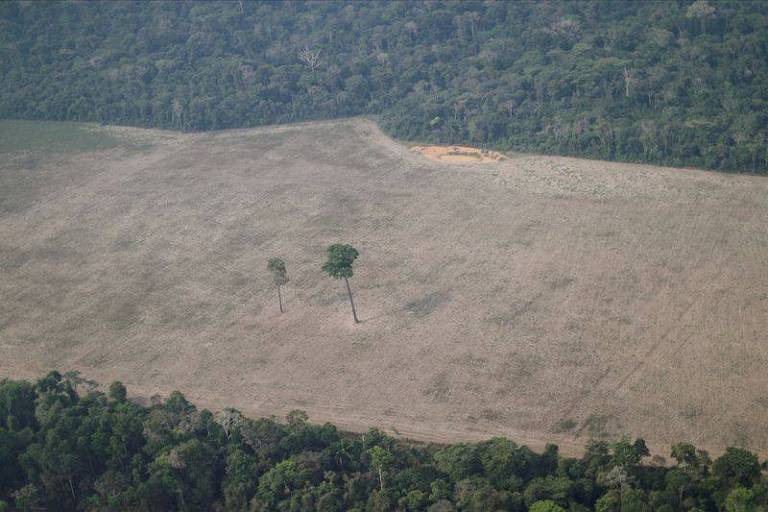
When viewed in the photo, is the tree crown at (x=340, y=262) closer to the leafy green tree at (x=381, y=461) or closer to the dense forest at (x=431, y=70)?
the leafy green tree at (x=381, y=461)

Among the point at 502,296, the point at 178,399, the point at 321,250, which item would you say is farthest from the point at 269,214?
the point at 178,399

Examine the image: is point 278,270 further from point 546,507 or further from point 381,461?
point 546,507

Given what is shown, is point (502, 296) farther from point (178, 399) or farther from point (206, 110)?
point (206, 110)

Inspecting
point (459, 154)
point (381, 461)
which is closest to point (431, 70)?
point (459, 154)

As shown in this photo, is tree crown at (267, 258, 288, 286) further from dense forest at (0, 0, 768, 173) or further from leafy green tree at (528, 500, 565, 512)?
dense forest at (0, 0, 768, 173)

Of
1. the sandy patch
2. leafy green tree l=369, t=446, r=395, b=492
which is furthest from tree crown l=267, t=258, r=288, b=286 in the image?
the sandy patch

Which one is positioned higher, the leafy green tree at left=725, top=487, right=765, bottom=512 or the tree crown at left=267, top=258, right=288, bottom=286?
the tree crown at left=267, top=258, right=288, bottom=286

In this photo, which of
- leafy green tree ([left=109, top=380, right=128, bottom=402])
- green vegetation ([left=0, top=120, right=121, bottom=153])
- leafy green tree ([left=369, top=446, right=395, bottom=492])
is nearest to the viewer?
leafy green tree ([left=369, top=446, right=395, bottom=492])
